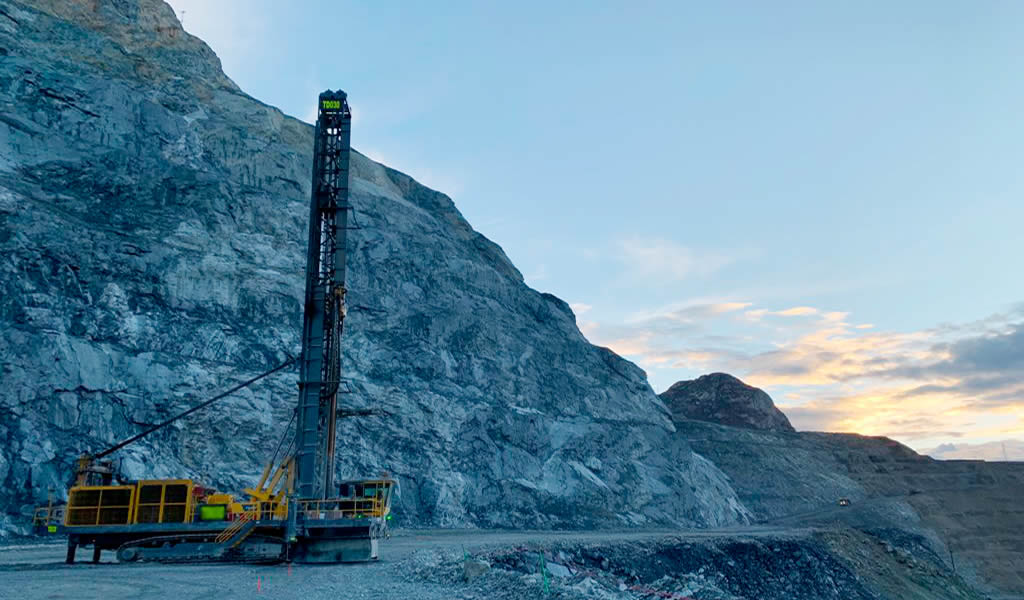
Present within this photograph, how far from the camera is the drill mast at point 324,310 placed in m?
22.6

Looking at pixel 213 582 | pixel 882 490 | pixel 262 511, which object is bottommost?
pixel 213 582

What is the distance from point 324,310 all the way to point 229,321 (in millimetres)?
25292

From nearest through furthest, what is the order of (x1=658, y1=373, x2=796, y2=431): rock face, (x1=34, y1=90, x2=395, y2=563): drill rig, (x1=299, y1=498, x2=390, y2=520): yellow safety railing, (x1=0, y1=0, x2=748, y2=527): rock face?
(x1=34, y1=90, x2=395, y2=563): drill rig, (x1=299, y1=498, x2=390, y2=520): yellow safety railing, (x1=0, y1=0, x2=748, y2=527): rock face, (x1=658, y1=373, x2=796, y2=431): rock face

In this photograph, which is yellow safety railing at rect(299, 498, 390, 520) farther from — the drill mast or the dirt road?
the dirt road

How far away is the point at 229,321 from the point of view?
46250mm

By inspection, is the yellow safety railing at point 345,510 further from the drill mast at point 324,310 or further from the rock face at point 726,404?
the rock face at point 726,404

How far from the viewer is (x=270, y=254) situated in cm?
5150

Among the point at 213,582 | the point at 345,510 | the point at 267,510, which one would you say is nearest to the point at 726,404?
the point at 345,510

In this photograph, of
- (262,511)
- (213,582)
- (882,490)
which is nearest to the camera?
(213,582)

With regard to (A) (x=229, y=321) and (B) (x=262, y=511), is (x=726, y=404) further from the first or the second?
(B) (x=262, y=511)

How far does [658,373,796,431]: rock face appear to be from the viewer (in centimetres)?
9419

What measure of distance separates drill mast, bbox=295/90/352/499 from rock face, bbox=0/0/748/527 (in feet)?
61.0

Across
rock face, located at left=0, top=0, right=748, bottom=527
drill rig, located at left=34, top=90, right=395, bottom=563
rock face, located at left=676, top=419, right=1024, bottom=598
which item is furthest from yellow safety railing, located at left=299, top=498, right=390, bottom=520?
rock face, located at left=676, top=419, right=1024, bottom=598

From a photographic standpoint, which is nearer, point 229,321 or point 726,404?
point 229,321
